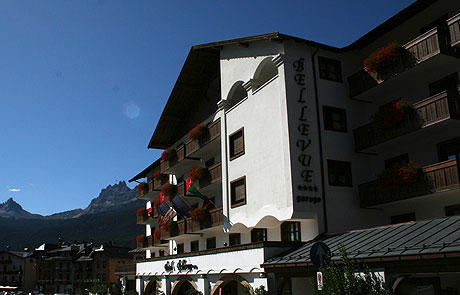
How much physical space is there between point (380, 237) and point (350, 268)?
4943 mm

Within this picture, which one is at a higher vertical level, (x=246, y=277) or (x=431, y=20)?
(x=431, y=20)

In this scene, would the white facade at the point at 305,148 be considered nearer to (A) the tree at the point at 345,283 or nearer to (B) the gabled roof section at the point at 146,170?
(A) the tree at the point at 345,283

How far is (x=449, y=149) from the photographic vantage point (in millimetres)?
20562

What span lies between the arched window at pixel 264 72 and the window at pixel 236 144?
2706 mm

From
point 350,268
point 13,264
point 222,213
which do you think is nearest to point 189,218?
point 222,213

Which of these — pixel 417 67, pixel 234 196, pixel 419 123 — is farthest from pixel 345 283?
pixel 234 196

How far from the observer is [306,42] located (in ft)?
78.5

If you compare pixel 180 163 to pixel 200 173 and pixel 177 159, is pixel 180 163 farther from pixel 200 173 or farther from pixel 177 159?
pixel 200 173

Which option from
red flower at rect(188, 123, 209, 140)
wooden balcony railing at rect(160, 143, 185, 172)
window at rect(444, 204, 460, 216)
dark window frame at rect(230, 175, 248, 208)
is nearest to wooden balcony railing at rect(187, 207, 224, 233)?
dark window frame at rect(230, 175, 248, 208)

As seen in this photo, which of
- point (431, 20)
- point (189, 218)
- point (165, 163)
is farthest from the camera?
point (165, 163)

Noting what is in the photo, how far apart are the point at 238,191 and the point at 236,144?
2.72 meters

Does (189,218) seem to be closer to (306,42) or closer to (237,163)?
(237,163)

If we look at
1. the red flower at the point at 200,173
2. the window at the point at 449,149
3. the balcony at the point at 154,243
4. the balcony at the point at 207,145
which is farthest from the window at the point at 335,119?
the balcony at the point at 154,243

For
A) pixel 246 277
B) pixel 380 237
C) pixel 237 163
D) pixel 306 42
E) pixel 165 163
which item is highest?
pixel 306 42
